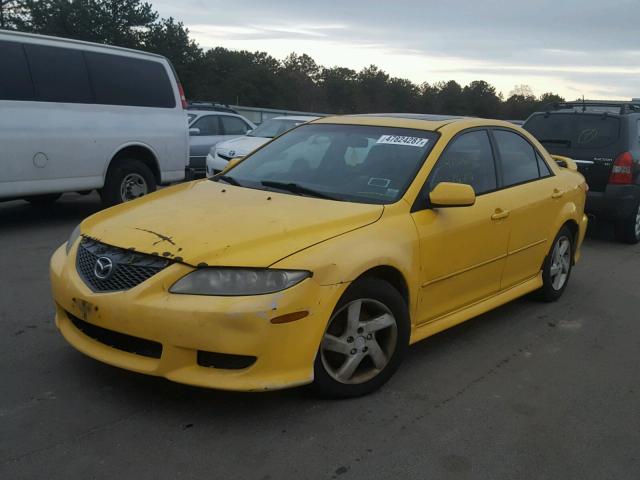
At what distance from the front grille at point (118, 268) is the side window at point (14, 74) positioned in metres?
4.63

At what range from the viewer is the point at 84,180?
832 cm

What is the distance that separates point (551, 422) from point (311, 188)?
6.35 feet

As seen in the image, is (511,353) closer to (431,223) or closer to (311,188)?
(431,223)

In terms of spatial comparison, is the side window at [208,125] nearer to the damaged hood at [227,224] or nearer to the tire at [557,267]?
the tire at [557,267]

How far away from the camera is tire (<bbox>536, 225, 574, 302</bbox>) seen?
564cm

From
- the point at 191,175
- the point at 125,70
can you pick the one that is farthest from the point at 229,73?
the point at 125,70

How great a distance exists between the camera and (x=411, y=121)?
478 centimetres

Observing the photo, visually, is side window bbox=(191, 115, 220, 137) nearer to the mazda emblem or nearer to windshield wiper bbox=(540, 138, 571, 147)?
windshield wiper bbox=(540, 138, 571, 147)

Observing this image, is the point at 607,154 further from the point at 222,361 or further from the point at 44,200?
the point at 44,200

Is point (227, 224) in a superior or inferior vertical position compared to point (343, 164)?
inferior

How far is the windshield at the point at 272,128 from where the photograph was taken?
12.9m

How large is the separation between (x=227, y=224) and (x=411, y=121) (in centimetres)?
178

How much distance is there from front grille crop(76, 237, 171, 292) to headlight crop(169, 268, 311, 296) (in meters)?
0.16

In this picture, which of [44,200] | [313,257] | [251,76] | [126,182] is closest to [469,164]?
[313,257]
